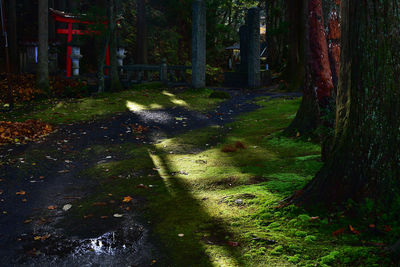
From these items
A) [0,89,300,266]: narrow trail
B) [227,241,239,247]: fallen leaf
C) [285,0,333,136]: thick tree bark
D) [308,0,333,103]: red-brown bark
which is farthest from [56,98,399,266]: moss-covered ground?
[308,0,333,103]: red-brown bark

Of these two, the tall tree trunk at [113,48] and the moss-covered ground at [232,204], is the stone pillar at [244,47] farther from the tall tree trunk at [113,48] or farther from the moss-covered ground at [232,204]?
the moss-covered ground at [232,204]

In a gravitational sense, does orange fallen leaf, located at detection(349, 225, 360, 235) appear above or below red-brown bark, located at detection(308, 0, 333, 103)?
below

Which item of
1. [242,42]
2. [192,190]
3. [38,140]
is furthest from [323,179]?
[242,42]

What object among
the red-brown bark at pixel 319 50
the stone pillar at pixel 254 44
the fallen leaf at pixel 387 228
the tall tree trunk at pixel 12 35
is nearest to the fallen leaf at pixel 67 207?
the fallen leaf at pixel 387 228

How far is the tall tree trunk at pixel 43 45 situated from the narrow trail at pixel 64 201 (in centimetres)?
741

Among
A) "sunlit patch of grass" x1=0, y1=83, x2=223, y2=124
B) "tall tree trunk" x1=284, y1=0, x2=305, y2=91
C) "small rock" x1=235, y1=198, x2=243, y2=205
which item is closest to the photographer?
"small rock" x1=235, y1=198, x2=243, y2=205

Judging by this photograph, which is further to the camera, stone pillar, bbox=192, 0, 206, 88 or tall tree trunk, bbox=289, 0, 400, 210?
stone pillar, bbox=192, 0, 206, 88

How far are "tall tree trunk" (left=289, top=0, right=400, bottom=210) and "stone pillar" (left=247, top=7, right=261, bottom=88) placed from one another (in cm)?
1672

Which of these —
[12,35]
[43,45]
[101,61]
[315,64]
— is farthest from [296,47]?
[12,35]

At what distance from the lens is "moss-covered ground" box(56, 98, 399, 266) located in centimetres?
368

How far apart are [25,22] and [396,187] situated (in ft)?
100

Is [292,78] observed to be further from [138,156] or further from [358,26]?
[358,26]

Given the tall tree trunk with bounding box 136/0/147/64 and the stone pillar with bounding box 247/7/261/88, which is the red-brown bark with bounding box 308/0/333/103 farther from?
the tall tree trunk with bounding box 136/0/147/64

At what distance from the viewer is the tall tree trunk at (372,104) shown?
3.81m
